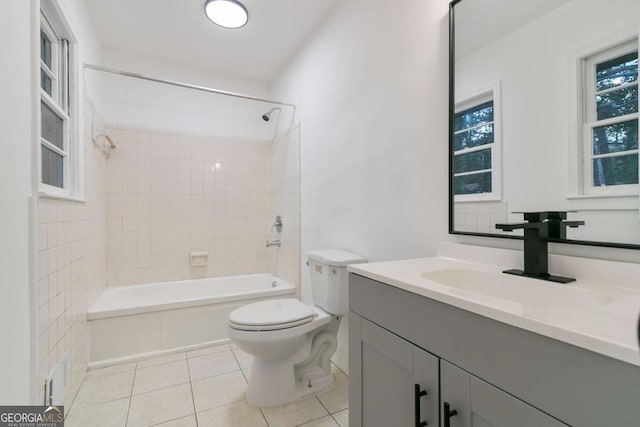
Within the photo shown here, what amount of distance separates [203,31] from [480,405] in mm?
2952

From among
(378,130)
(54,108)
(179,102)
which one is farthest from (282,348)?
(179,102)

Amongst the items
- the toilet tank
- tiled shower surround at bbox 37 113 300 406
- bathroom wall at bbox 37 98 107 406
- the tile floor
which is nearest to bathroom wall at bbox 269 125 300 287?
tiled shower surround at bbox 37 113 300 406

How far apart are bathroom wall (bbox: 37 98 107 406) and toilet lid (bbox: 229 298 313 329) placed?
0.82 m

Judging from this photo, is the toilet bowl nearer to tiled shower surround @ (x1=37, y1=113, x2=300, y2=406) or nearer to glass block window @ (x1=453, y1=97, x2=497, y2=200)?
tiled shower surround @ (x1=37, y1=113, x2=300, y2=406)

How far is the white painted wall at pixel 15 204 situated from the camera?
0.89 meters

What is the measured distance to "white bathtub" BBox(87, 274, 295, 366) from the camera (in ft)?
6.71

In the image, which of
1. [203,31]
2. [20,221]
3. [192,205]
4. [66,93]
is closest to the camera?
[20,221]

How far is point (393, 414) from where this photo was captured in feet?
3.04

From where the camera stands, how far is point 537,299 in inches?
32.6

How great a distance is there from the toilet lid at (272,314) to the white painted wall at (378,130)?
0.46 meters

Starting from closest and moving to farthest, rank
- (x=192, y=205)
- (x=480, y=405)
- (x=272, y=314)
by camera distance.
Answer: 1. (x=480, y=405)
2. (x=272, y=314)
3. (x=192, y=205)

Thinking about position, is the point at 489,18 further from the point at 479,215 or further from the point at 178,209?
the point at 178,209

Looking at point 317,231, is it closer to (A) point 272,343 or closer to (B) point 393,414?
(A) point 272,343

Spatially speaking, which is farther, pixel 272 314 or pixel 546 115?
pixel 272 314
